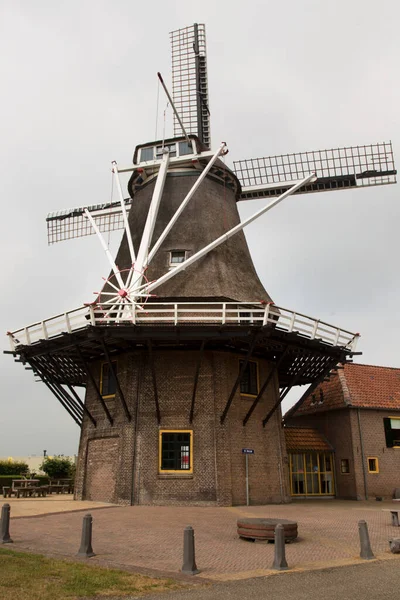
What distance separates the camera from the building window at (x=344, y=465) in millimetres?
22641

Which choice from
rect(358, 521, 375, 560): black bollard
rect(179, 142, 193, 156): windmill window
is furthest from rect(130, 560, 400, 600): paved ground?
rect(179, 142, 193, 156): windmill window

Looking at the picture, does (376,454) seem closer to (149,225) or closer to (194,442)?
(194,442)

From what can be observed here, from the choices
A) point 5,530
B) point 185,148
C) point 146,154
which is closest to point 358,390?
point 185,148

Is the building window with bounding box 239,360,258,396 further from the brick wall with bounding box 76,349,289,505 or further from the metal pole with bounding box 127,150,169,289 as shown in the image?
the metal pole with bounding box 127,150,169,289

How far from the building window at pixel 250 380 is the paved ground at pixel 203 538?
409 cm

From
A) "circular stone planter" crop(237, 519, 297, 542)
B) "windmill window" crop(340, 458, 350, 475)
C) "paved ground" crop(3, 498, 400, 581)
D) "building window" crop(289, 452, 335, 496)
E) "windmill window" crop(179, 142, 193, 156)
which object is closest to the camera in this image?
"paved ground" crop(3, 498, 400, 581)

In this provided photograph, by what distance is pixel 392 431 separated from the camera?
23.3m

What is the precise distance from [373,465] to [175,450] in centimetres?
996

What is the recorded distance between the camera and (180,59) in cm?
2583

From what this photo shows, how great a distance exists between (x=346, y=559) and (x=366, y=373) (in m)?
17.6

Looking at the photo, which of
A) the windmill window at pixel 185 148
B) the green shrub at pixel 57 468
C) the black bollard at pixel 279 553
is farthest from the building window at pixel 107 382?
the green shrub at pixel 57 468

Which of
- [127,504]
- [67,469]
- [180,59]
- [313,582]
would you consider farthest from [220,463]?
[180,59]

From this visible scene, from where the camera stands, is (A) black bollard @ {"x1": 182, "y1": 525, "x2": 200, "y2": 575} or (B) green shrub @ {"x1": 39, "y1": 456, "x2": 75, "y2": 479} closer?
(A) black bollard @ {"x1": 182, "y1": 525, "x2": 200, "y2": 575}

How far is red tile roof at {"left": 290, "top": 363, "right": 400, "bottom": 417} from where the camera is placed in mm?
23312
